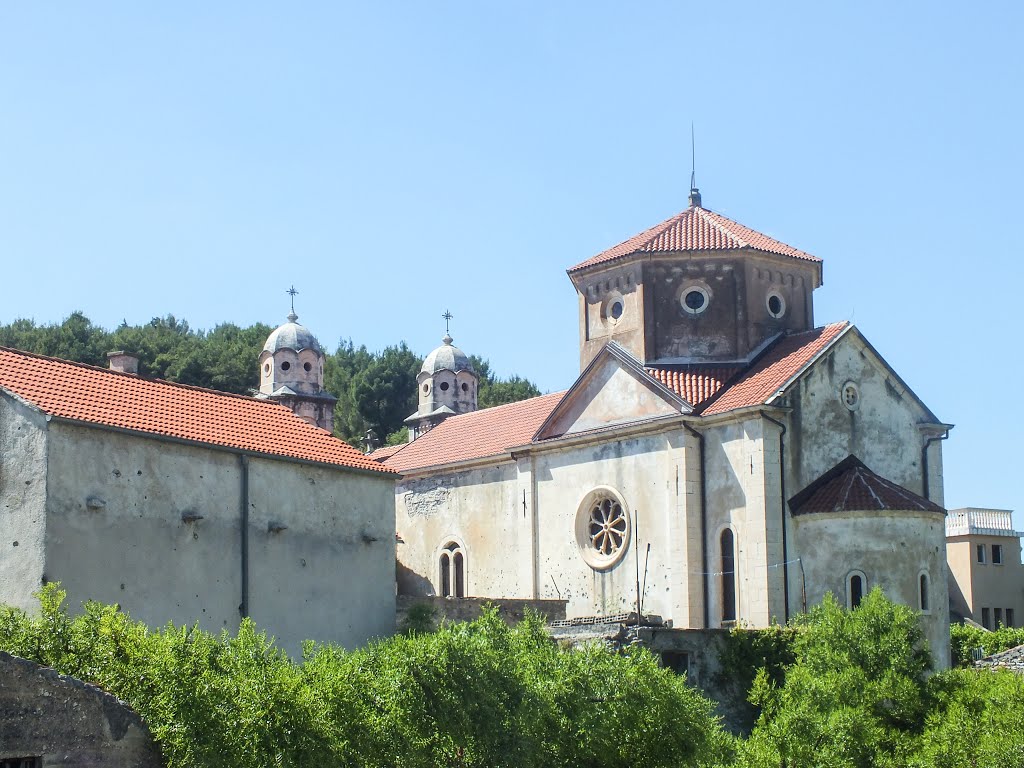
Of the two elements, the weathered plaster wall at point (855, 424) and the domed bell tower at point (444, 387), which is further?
the domed bell tower at point (444, 387)

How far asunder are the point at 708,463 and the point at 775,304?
18.3ft

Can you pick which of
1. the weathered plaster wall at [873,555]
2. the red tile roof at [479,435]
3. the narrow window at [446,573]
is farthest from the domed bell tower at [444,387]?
the weathered plaster wall at [873,555]

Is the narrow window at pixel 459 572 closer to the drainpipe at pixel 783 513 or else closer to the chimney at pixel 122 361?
the chimney at pixel 122 361

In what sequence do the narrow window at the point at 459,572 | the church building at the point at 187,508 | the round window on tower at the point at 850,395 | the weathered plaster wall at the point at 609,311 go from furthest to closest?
the narrow window at the point at 459,572 < the weathered plaster wall at the point at 609,311 < the round window on tower at the point at 850,395 < the church building at the point at 187,508

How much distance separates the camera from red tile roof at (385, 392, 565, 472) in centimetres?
4066

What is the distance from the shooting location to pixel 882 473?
35.0 m

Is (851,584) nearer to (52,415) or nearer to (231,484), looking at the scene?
(231,484)

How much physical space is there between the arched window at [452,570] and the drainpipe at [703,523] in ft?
30.8

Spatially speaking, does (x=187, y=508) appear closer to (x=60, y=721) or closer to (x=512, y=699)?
(x=512, y=699)

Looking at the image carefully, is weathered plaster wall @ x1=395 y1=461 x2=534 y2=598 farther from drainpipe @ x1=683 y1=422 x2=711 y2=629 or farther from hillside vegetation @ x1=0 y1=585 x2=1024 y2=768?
hillside vegetation @ x1=0 y1=585 x2=1024 y2=768

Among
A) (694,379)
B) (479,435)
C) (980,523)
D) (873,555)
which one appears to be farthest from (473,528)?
(980,523)

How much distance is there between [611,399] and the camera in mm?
36438

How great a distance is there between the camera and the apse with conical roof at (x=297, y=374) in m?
57.1

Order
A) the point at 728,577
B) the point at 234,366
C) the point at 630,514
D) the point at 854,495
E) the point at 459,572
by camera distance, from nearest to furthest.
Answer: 1. the point at 854,495
2. the point at 728,577
3. the point at 630,514
4. the point at 459,572
5. the point at 234,366
